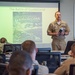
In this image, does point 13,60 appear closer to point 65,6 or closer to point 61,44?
point 61,44

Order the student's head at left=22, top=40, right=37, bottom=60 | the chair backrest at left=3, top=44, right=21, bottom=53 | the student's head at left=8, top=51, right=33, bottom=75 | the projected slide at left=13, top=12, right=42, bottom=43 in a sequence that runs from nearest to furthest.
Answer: the student's head at left=8, top=51, right=33, bottom=75
the student's head at left=22, top=40, right=37, bottom=60
the chair backrest at left=3, top=44, right=21, bottom=53
the projected slide at left=13, top=12, right=42, bottom=43

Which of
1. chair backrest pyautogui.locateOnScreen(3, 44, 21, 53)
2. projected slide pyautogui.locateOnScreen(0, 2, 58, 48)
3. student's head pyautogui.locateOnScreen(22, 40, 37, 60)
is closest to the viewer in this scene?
student's head pyautogui.locateOnScreen(22, 40, 37, 60)

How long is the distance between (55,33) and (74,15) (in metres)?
2.43

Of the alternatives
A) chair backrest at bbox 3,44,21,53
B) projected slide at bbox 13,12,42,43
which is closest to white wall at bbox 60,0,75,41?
projected slide at bbox 13,12,42,43

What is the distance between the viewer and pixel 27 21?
29.6 ft

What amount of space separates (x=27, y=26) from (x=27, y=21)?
0.56 ft

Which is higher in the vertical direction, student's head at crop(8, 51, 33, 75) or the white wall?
the white wall

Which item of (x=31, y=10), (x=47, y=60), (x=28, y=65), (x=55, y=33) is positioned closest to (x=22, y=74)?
(x=28, y=65)

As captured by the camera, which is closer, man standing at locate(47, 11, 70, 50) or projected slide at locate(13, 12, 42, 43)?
man standing at locate(47, 11, 70, 50)

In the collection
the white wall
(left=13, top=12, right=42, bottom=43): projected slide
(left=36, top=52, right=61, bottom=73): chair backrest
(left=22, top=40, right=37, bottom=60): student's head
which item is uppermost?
the white wall

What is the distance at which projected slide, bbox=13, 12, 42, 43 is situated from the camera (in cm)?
888

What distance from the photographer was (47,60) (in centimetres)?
413

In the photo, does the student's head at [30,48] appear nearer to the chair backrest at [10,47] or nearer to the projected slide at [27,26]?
the chair backrest at [10,47]

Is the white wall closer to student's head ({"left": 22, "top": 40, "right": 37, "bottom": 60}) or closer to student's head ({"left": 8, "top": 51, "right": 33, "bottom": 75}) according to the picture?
student's head ({"left": 22, "top": 40, "right": 37, "bottom": 60})
